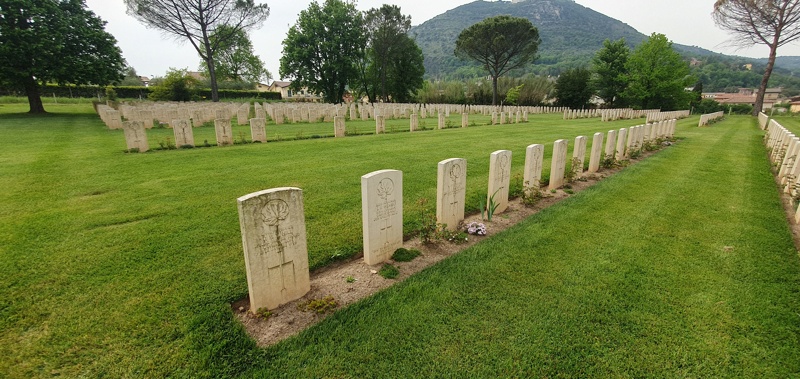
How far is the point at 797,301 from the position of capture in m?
2.95

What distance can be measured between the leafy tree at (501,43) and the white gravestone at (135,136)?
40.1 metres

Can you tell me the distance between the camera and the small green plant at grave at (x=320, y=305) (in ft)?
9.23

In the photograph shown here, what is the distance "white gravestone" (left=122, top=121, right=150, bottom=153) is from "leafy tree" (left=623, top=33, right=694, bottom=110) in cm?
4256

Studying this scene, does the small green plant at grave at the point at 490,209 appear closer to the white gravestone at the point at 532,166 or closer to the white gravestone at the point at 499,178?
the white gravestone at the point at 499,178

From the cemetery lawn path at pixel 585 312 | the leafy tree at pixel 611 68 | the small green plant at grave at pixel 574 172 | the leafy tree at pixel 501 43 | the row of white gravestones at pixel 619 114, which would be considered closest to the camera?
the cemetery lawn path at pixel 585 312

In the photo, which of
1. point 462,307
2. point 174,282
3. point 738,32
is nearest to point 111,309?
point 174,282

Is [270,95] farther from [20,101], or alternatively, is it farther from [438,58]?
[438,58]

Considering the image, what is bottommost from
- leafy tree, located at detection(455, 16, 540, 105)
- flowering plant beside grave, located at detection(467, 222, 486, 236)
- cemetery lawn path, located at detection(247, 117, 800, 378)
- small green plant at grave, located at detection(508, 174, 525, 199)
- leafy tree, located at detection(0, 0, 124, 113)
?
cemetery lawn path, located at detection(247, 117, 800, 378)

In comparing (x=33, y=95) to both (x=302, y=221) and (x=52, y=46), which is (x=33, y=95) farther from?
(x=302, y=221)

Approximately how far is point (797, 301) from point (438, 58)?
141172mm

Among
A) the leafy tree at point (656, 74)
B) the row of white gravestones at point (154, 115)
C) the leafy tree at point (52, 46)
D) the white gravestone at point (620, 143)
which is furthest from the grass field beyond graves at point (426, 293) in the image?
the leafy tree at point (656, 74)

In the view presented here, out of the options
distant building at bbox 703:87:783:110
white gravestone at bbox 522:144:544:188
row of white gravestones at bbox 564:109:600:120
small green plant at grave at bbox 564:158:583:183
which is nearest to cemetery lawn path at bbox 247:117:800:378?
white gravestone at bbox 522:144:544:188

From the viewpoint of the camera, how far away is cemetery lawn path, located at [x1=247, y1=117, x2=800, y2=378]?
89.5 inches

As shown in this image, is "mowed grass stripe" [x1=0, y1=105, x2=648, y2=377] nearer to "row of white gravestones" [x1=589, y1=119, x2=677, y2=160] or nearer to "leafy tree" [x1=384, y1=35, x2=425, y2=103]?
"row of white gravestones" [x1=589, y1=119, x2=677, y2=160]
